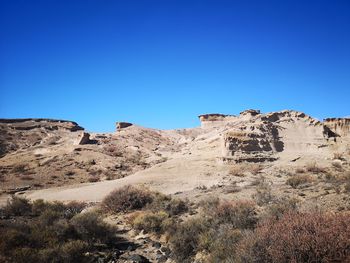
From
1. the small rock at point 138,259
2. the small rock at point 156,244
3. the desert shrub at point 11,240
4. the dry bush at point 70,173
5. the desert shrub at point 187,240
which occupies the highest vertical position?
the dry bush at point 70,173

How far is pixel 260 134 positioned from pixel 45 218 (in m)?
22.3

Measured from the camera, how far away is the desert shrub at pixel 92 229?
1117 cm

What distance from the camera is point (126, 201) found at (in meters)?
16.6

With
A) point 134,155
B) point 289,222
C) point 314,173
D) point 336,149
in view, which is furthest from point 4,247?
point 134,155

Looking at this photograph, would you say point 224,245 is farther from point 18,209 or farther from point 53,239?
point 18,209

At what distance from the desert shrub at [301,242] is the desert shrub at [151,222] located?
231 inches

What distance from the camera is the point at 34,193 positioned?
25.6 m

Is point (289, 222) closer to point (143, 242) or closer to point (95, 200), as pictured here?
point (143, 242)

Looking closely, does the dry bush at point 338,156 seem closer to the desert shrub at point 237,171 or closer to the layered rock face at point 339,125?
the layered rock face at point 339,125

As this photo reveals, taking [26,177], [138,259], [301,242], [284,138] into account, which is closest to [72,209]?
[138,259]

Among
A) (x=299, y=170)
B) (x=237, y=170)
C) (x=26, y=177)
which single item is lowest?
(x=299, y=170)

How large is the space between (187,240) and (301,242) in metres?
4.78

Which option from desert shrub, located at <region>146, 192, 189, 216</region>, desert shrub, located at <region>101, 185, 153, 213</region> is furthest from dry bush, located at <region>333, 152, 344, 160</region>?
desert shrub, located at <region>101, 185, 153, 213</region>

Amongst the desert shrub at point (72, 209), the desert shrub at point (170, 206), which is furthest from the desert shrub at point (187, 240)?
the desert shrub at point (72, 209)
